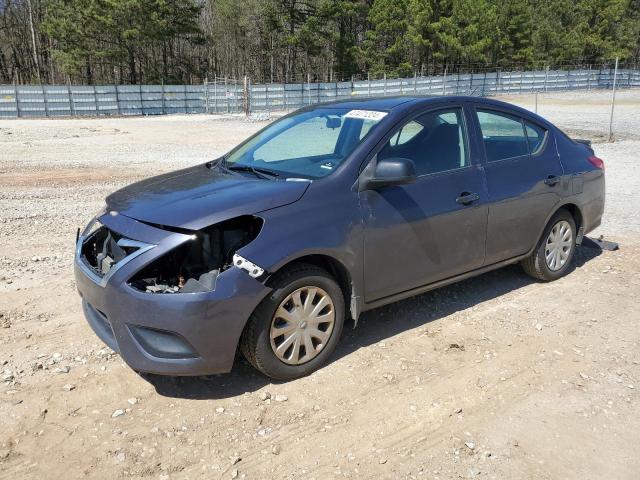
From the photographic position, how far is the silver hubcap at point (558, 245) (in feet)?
17.4

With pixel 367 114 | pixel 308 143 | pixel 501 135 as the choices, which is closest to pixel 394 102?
pixel 367 114

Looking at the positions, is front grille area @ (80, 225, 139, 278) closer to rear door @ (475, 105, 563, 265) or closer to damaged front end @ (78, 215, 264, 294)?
damaged front end @ (78, 215, 264, 294)

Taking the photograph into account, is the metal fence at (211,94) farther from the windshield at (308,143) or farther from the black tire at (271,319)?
the black tire at (271,319)

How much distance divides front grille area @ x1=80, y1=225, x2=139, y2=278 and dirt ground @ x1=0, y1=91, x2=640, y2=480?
0.69m

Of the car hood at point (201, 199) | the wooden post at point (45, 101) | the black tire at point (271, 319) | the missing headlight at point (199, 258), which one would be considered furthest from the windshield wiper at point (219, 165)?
the wooden post at point (45, 101)

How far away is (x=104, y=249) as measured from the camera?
374cm

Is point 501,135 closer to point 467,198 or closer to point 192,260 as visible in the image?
point 467,198

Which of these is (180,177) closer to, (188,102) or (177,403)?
(177,403)

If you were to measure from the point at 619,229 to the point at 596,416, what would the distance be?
466 centimetres

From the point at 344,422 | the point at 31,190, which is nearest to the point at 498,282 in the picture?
the point at 344,422

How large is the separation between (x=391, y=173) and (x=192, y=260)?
1.37 m

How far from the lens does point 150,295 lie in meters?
3.20

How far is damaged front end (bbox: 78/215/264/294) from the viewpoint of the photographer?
3.27m

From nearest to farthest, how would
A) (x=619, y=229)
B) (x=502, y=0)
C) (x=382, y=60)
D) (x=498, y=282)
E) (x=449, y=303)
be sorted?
(x=449, y=303), (x=498, y=282), (x=619, y=229), (x=382, y=60), (x=502, y=0)
